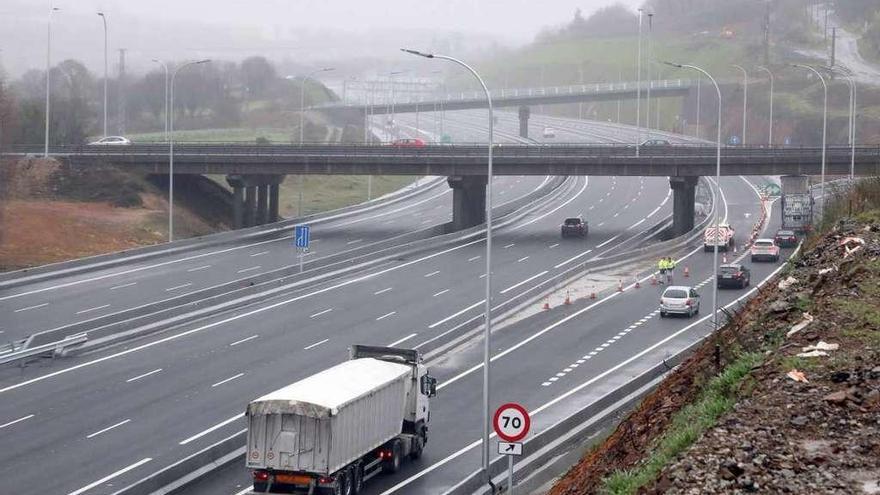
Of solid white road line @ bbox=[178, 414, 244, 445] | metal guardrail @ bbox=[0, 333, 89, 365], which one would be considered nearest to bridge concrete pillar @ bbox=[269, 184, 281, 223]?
metal guardrail @ bbox=[0, 333, 89, 365]

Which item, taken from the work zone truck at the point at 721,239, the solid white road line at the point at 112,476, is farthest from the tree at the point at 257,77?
the solid white road line at the point at 112,476

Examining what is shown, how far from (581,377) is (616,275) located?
23.5m

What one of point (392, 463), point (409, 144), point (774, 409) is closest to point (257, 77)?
point (409, 144)

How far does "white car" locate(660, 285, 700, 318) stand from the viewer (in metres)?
50.7

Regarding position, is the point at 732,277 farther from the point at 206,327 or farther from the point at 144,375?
the point at 144,375

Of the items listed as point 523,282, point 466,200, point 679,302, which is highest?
point 466,200

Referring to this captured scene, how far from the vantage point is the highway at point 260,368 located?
29.9 meters

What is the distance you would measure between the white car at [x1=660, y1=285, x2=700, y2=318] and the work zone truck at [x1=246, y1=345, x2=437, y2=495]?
24.2 m

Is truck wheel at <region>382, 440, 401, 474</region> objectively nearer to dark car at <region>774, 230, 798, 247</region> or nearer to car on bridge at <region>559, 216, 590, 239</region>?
dark car at <region>774, 230, 798, 247</region>

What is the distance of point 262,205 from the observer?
85.6 m

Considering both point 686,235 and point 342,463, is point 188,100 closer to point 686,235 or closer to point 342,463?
point 686,235

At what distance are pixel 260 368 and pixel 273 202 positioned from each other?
46.5m

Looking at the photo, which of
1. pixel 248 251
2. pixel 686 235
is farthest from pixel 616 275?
pixel 248 251

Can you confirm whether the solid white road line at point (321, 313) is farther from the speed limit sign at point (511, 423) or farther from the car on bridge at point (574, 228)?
the car on bridge at point (574, 228)
